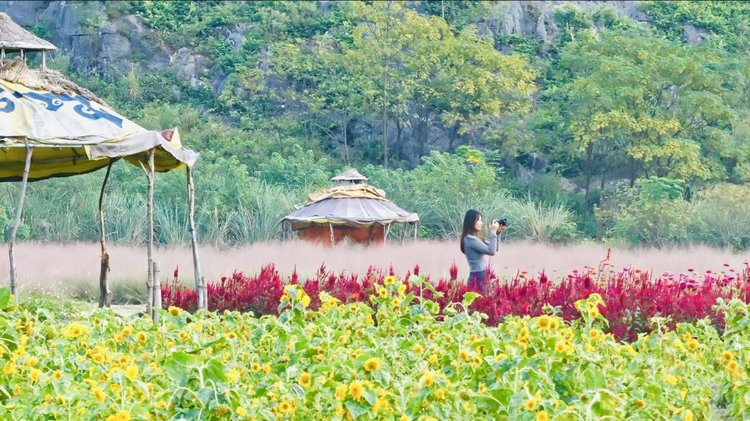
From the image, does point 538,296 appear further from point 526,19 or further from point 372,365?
point 526,19

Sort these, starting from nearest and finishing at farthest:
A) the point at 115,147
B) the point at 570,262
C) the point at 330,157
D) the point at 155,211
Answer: the point at 115,147 → the point at 570,262 → the point at 155,211 → the point at 330,157

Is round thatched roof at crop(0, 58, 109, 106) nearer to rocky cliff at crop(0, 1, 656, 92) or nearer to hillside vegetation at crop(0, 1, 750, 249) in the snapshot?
hillside vegetation at crop(0, 1, 750, 249)

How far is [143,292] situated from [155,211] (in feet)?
28.2

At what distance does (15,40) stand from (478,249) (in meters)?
4.32

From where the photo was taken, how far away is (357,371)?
3.68 m

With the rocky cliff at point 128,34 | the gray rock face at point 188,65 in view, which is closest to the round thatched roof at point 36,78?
the rocky cliff at point 128,34

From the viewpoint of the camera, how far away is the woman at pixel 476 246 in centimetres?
837

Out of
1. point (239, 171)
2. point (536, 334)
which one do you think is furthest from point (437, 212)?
point (536, 334)

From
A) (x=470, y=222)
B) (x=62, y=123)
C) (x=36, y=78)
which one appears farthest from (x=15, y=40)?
(x=470, y=222)

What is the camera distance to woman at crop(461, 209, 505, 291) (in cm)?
837

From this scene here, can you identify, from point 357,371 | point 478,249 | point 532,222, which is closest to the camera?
point 357,371

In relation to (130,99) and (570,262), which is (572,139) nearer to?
(130,99)

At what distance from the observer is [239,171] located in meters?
21.6

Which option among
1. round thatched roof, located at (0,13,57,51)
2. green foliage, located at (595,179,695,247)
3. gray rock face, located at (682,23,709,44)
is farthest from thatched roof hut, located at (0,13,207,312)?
gray rock face, located at (682,23,709,44)
